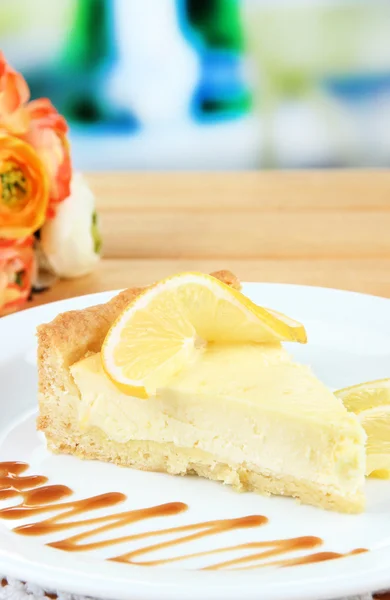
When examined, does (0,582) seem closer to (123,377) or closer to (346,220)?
(123,377)

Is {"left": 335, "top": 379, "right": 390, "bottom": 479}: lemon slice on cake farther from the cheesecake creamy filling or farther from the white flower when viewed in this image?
the white flower

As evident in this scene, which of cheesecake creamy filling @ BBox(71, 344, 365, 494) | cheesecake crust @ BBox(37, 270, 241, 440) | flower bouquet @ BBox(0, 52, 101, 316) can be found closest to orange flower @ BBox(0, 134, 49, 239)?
flower bouquet @ BBox(0, 52, 101, 316)

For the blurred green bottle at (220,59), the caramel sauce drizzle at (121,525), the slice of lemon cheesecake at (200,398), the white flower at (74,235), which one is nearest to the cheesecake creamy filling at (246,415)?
the slice of lemon cheesecake at (200,398)

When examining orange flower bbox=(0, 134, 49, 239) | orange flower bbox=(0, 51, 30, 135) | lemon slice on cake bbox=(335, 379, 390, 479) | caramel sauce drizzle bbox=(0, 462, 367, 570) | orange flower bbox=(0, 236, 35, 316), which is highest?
orange flower bbox=(0, 51, 30, 135)

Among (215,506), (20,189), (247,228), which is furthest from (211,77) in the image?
(215,506)

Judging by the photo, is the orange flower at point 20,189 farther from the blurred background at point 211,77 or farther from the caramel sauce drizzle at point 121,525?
the blurred background at point 211,77

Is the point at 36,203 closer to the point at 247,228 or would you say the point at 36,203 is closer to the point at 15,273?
the point at 15,273

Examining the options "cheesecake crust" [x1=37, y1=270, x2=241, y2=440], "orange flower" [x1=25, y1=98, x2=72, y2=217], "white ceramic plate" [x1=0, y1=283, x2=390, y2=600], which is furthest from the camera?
"orange flower" [x1=25, y1=98, x2=72, y2=217]
